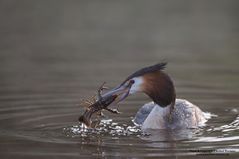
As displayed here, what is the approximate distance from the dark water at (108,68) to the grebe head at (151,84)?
0.66m

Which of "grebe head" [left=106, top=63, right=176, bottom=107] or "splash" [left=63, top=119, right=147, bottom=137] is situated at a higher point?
"grebe head" [left=106, top=63, right=176, bottom=107]

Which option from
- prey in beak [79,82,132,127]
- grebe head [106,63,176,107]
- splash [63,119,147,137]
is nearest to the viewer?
prey in beak [79,82,132,127]

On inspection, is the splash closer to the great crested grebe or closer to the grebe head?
the great crested grebe

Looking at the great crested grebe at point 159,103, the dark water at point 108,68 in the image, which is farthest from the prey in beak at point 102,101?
the dark water at point 108,68

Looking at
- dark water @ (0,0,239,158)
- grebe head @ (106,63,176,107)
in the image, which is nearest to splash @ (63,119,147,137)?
dark water @ (0,0,239,158)

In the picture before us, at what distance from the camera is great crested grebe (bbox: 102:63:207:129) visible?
10.8 meters

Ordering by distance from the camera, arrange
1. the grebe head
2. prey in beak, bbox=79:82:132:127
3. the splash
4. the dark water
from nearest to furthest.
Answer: the dark water
prey in beak, bbox=79:82:132:127
the grebe head
the splash

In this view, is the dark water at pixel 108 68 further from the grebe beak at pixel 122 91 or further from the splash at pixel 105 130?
the grebe beak at pixel 122 91

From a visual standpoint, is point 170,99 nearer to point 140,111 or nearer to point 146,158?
point 140,111

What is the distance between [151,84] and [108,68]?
324 inches

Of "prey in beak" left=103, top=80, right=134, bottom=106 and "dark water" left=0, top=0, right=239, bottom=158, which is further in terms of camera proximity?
"prey in beak" left=103, top=80, right=134, bottom=106

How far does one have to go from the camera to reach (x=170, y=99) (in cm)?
1141

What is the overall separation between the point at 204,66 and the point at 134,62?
2.22m

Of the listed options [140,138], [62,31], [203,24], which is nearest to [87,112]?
[140,138]
